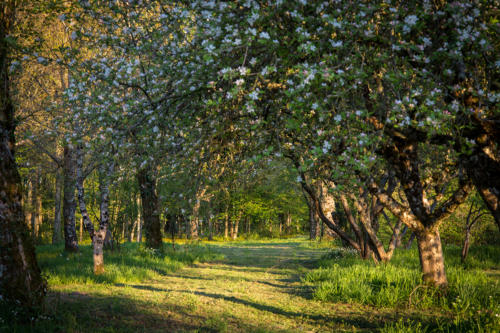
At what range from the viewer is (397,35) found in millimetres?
5059

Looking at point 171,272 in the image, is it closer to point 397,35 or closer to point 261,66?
point 261,66

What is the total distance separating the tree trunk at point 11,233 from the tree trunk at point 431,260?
719 cm

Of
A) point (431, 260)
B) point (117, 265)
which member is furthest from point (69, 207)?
point (431, 260)

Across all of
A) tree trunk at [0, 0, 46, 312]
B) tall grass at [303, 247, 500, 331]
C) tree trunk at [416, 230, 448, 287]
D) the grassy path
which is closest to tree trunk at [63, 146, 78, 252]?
the grassy path

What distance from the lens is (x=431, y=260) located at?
25.0 ft

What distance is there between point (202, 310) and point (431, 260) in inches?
194

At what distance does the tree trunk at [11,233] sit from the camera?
5.84 m

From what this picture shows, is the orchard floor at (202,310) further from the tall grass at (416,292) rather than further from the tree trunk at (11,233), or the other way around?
the tree trunk at (11,233)

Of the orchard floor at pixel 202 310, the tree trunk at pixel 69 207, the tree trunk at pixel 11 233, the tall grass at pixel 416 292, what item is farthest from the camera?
the tree trunk at pixel 69 207

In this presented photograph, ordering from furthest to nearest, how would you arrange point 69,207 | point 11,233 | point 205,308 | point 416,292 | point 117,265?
point 69,207 → point 117,265 → point 205,308 → point 416,292 → point 11,233

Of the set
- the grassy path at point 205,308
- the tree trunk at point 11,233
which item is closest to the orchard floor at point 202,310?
the grassy path at point 205,308

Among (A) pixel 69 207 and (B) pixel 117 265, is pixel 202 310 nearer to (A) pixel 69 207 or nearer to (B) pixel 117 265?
(B) pixel 117 265

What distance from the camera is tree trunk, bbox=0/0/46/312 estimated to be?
5836 mm

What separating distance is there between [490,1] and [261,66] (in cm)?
299
